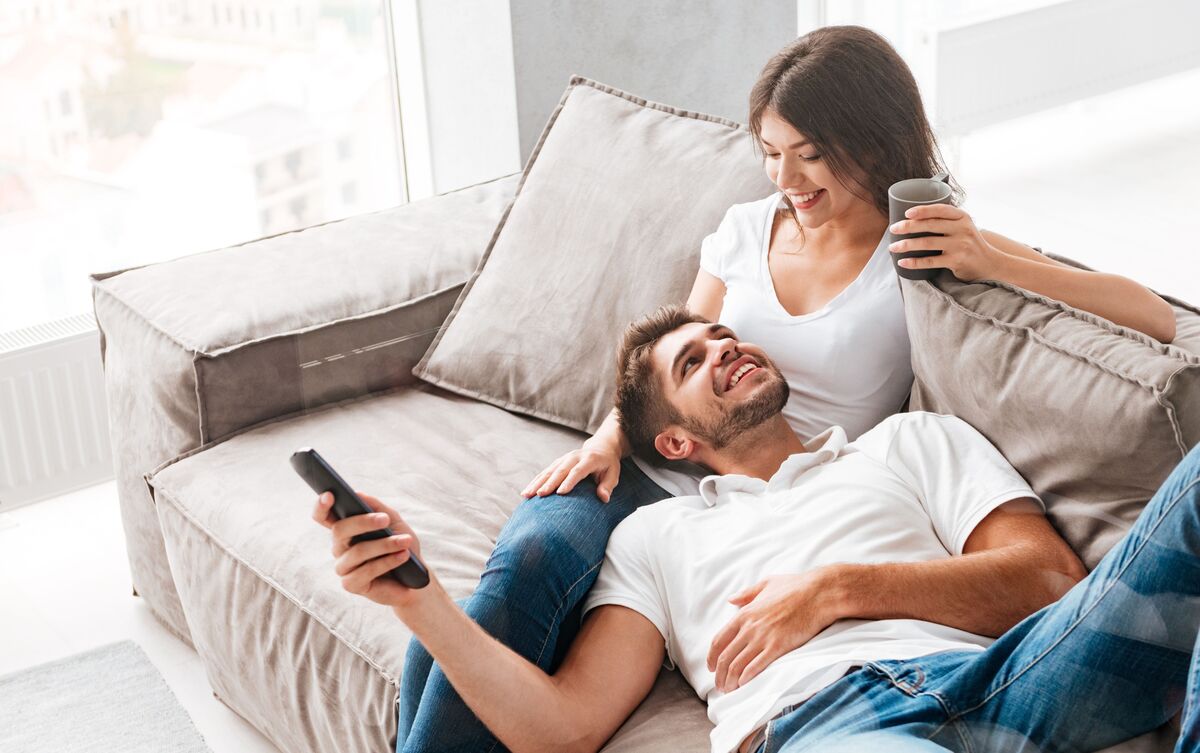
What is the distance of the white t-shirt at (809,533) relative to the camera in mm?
1486

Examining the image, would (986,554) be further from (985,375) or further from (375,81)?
(375,81)

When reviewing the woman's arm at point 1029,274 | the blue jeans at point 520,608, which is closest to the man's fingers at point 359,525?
the blue jeans at point 520,608

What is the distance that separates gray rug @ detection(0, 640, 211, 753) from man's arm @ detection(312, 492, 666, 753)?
0.91 m

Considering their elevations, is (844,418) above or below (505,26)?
below

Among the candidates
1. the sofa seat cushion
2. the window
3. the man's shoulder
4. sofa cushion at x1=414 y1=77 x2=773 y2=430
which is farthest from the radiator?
the man's shoulder

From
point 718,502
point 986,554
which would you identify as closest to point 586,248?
point 718,502

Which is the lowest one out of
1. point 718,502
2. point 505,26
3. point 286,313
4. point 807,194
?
point 718,502

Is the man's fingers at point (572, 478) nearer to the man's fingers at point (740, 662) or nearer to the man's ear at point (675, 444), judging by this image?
the man's ear at point (675, 444)

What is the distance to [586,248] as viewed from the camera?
2.31 meters

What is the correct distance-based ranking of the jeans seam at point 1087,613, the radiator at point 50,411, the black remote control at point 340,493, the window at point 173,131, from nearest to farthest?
the jeans seam at point 1087,613, the black remote control at point 340,493, the radiator at point 50,411, the window at point 173,131

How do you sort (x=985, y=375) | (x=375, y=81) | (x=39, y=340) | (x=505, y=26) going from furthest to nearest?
1. (x=375, y=81)
2. (x=505, y=26)
3. (x=39, y=340)
4. (x=985, y=375)

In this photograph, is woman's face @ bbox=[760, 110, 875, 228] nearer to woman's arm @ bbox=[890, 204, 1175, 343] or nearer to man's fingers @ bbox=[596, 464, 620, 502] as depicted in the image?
woman's arm @ bbox=[890, 204, 1175, 343]

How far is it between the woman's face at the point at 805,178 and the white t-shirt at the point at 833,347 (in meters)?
0.08

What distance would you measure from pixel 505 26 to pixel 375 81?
0.51m
